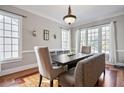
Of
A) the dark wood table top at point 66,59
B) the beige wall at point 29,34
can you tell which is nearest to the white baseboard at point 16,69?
the beige wall at point 29,34

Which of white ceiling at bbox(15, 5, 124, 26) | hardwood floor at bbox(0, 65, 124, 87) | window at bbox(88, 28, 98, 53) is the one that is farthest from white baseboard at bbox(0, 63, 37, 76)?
window at bbox(88, 28, 98, 53)

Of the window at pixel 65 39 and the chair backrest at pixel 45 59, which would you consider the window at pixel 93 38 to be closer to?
the window at pixel 65 39

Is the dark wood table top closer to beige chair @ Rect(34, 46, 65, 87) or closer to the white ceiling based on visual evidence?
beige chair @ Rect(34, 46, 65, 87)

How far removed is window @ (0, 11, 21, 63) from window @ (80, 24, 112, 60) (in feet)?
12.2

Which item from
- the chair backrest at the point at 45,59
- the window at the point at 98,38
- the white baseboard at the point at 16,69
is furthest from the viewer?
the window at the point at 98,38

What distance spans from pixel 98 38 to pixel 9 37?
422cm

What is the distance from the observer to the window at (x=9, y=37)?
3.05 metres

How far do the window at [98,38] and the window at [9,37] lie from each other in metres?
3.72

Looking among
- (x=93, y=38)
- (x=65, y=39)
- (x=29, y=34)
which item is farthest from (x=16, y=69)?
(x=93, y=38)

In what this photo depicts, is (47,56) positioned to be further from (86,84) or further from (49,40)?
(49,40)

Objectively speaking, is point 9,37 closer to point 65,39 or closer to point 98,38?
point 65,39

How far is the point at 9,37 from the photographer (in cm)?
325

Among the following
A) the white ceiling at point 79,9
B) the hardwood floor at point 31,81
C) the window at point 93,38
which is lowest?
the hardwood floor at point 31,81
